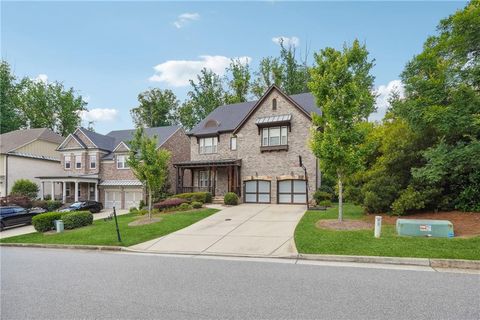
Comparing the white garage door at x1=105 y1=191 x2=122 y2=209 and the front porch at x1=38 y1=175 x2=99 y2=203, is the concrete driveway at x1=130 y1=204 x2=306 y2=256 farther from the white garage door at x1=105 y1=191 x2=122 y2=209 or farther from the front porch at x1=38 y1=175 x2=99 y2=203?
the front porch at x1=38 y1=175 x2=99 y2=203

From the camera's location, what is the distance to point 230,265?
8.35 m

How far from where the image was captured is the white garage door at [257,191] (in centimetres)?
2525

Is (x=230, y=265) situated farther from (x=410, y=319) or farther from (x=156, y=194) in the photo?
(x=156, y=194)

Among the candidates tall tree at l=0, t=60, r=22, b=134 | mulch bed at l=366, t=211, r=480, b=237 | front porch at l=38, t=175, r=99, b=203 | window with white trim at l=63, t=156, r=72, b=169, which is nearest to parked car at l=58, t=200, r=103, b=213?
front porch at l=38, t=175, r=99, b=203

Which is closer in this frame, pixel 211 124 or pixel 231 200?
pixel 231 200

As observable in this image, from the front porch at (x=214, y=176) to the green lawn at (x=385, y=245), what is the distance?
14.7 m

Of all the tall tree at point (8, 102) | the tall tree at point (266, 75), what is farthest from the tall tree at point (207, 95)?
the tall tree at point (8, 102)

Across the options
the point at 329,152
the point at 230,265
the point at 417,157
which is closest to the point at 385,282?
the point at 230,265

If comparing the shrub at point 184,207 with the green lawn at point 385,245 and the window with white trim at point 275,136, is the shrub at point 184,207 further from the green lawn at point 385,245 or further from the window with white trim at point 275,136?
the green lawn at point 385,245

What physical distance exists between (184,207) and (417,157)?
14.5 meters

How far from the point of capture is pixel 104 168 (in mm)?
32094

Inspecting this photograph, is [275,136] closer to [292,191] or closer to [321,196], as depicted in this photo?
[292,191]

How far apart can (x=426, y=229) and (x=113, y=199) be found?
2904 centimetres

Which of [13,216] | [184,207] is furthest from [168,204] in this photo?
[13,216]
